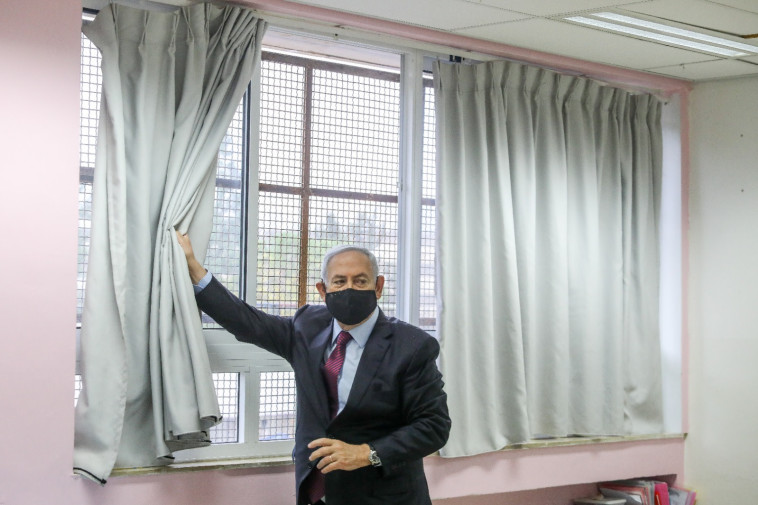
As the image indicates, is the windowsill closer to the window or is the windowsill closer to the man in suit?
the window

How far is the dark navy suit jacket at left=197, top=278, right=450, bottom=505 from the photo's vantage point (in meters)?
3.06

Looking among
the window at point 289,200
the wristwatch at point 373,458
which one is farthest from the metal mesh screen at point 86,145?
the wristwatch at point 373,458

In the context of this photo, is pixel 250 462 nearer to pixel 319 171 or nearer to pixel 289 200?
pixel 289 200

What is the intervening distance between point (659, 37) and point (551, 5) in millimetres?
705

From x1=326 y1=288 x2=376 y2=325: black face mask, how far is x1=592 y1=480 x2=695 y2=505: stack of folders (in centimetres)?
204

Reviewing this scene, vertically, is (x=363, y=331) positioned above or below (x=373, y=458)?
above

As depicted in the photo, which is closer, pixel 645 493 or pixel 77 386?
pixel 77 386

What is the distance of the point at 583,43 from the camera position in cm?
408

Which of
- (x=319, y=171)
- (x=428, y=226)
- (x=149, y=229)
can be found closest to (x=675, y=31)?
(x=428, y=226)

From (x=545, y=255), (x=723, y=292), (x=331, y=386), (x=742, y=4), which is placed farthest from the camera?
(x=723, y=292)

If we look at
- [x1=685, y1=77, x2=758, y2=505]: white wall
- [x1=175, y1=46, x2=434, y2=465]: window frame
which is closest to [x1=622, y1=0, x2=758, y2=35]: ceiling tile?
[x1=685, y1=77, x2=758, y2=505]: white wall

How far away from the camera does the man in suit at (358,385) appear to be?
3.07m

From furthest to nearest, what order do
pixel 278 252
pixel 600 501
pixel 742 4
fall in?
pixel 600 501
pixel 278 252
pixel 742 4

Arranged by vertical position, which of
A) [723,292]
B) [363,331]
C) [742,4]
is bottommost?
[363,331]
